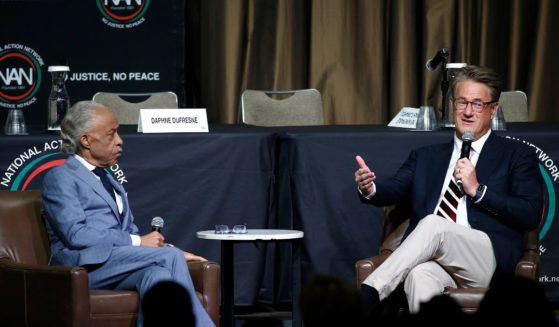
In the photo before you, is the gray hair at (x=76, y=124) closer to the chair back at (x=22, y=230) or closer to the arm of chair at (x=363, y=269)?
the chair back at (x=22, y=230)

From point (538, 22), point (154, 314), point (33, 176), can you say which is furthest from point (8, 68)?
point (154, 314)

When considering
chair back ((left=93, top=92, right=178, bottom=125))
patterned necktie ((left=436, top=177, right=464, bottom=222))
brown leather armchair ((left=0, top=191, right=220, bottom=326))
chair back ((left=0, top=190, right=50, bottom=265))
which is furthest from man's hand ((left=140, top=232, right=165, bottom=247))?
chair back ((left=93, top=92, right=178, bottom=125))

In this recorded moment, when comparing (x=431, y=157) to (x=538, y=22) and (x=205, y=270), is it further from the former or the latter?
(x=538, y=22)

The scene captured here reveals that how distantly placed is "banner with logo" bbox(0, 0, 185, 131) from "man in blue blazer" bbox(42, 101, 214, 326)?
11.8 feet

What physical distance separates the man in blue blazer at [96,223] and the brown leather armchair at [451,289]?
27.7 inches

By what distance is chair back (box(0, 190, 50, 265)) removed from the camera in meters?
4.47

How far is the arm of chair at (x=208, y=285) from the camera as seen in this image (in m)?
4.28

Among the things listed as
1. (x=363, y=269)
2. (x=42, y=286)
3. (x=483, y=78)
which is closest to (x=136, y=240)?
(x=42, y=286)

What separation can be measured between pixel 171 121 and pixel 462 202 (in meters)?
1.69

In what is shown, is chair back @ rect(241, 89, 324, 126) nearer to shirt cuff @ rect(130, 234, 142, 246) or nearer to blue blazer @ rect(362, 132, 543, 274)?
blue blazer @ rect(362, 132, 543, 274)

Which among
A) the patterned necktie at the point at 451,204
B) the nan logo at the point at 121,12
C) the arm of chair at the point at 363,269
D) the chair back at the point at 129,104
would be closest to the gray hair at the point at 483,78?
the patterned necktie at the point at 451,204

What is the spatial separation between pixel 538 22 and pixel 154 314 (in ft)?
22.4

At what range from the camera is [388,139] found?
212 inches

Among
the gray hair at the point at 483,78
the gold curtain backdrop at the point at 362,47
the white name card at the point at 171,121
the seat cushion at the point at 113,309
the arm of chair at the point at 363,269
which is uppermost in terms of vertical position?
the gold curtain backdrop at the point at 362,47
